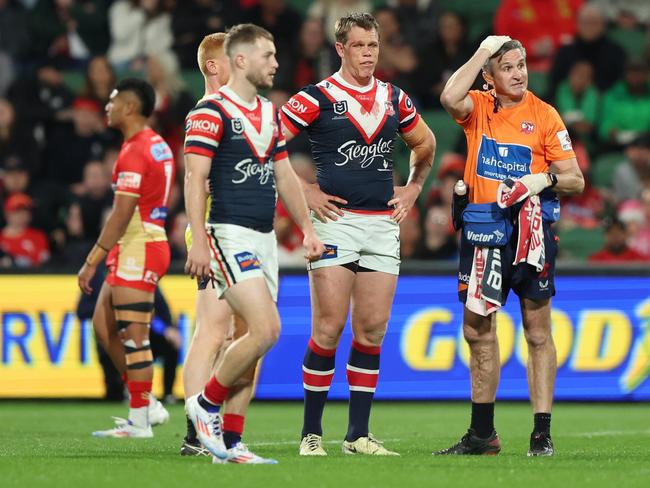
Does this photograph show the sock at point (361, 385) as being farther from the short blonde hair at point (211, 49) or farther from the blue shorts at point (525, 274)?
the short blonde hair at point (211, 49)

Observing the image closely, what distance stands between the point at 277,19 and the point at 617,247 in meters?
6.29

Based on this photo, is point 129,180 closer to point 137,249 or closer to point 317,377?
point 137,249

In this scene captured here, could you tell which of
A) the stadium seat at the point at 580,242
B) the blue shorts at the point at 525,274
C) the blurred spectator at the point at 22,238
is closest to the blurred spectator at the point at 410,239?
the stadium seat at the point at 580,242

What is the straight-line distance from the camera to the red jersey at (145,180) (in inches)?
376

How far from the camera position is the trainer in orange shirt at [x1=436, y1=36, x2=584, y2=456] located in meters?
7.96

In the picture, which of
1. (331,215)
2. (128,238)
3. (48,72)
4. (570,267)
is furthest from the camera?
(48,72)

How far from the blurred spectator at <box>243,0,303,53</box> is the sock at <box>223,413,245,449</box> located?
11557mm

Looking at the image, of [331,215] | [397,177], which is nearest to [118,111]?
[331,215]

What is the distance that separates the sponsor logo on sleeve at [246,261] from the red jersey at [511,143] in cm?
177

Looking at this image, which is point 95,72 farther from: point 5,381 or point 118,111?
point 118,111

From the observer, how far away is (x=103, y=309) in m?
10.1

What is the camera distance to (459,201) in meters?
8.20

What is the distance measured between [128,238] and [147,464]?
2987 mm

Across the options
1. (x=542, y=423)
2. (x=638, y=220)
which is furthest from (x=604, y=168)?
(x=542, y=423)
